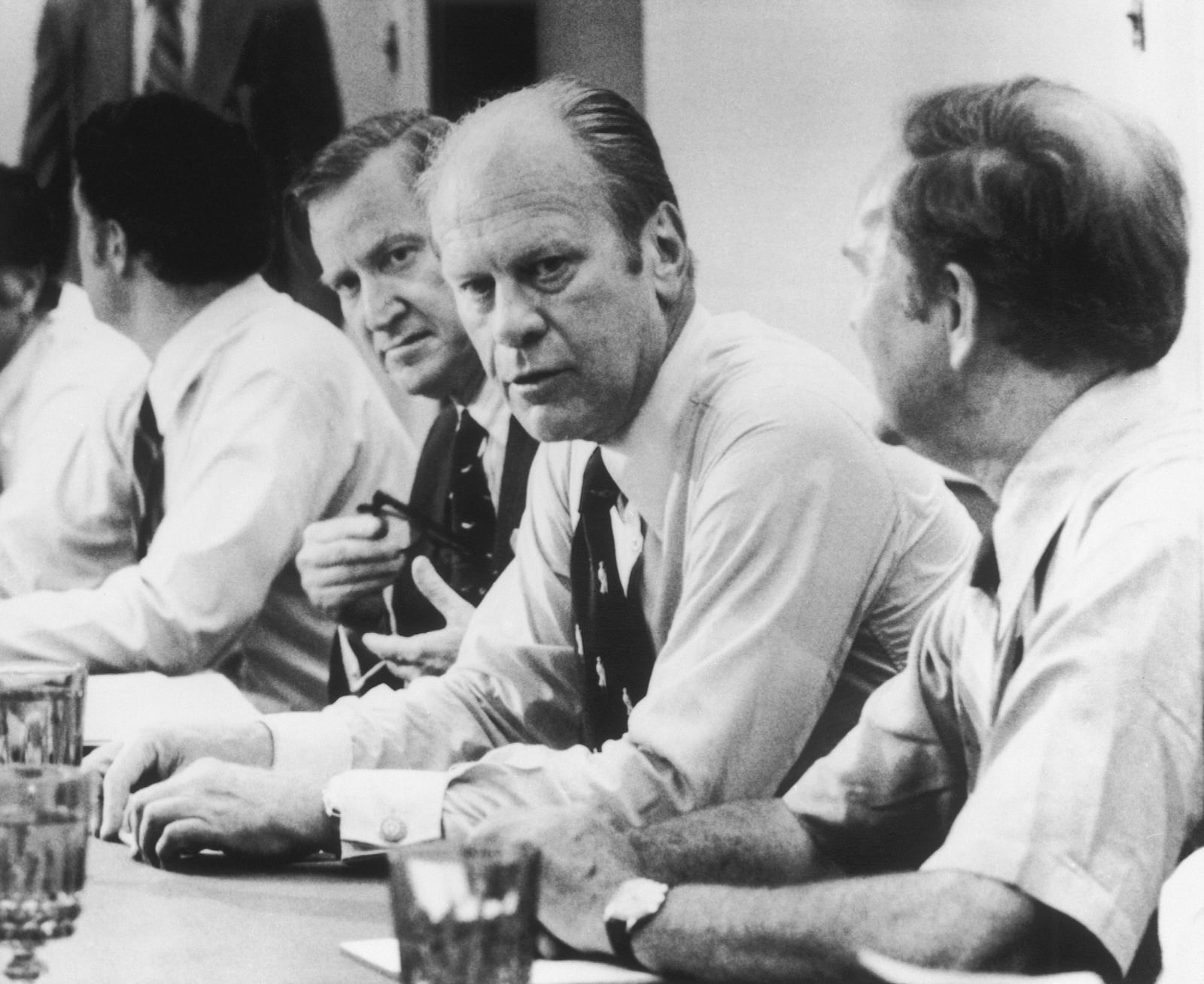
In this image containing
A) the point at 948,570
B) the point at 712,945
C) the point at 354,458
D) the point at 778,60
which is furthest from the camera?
the point at 354,458

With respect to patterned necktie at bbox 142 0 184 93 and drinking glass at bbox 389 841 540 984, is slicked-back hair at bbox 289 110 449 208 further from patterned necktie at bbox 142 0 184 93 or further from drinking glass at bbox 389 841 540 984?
drinking glass at bbox 389 841 540 984

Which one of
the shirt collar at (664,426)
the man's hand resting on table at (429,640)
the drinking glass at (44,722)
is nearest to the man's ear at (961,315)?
the shirt collar at (664,426)

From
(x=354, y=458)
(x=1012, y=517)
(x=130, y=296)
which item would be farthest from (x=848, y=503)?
(x=130, y=296)

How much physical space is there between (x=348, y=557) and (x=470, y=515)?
20 cm

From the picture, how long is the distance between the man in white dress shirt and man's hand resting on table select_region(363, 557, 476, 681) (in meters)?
0.43

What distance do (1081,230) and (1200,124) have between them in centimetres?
20

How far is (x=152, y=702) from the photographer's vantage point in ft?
8.19

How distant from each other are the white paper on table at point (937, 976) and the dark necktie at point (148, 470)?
148 cm

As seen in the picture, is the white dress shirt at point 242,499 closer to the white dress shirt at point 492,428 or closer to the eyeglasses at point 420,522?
the eyeglasses at point 420,522

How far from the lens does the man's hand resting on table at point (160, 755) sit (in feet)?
6.97

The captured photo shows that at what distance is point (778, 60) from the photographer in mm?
2068

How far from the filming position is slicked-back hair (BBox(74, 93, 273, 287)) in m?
2.51

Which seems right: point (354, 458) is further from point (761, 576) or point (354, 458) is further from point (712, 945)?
point (712, 945)

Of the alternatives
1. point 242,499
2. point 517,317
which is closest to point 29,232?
point 242,499
